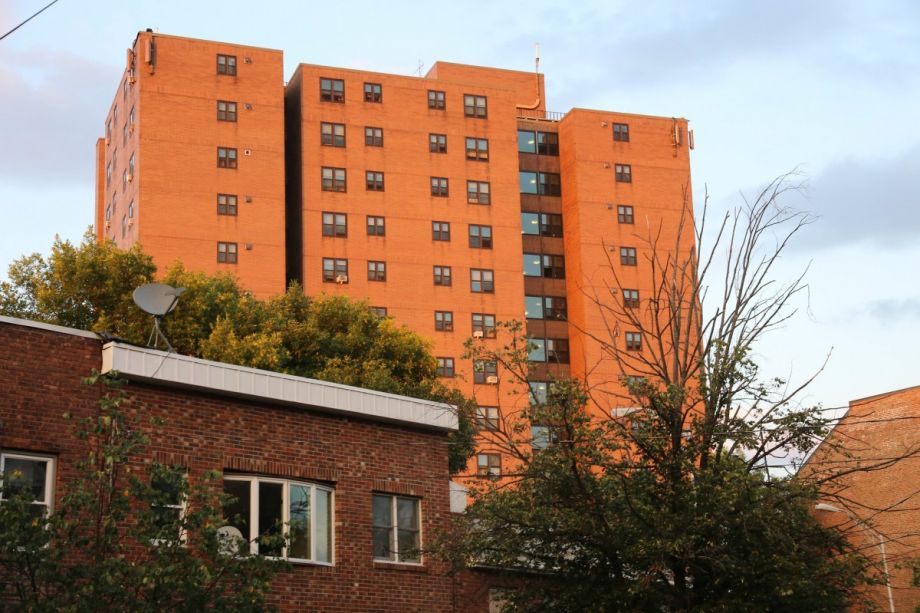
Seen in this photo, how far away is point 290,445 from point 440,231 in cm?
5392

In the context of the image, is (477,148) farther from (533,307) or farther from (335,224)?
(335,224)

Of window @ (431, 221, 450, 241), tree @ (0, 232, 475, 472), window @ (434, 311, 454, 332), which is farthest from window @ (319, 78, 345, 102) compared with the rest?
tree @ (0, 232, 475, 472)

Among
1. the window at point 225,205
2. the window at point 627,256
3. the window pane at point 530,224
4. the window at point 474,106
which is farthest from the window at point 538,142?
the window at point 225,205

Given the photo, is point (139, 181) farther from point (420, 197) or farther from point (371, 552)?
point (371, 552)

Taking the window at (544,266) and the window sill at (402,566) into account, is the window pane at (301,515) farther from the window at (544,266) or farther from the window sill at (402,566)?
the window at (544,266)

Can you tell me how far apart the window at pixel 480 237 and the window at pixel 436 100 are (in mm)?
7308

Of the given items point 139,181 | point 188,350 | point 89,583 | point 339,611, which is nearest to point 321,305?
point 188,350

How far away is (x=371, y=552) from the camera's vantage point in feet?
78.8

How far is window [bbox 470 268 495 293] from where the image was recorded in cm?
7681

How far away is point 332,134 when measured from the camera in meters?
75.0

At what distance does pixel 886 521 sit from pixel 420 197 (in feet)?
104

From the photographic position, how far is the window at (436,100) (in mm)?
78375

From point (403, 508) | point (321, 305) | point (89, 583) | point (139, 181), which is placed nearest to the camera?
point (89, 583)

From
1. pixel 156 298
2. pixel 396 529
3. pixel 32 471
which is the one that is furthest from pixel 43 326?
pixel 396 529
